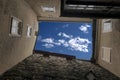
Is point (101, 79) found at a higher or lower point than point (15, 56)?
lower

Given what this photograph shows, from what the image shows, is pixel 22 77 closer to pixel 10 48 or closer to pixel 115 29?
pixel 10 48

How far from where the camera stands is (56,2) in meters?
11.9

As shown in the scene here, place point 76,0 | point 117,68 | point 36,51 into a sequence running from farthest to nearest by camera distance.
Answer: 1. point 36,51
2. point 117,68
3. point 76,0

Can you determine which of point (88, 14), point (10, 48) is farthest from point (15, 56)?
point (88, 14)

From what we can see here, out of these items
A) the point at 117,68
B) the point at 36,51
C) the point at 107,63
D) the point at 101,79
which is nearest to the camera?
the point at 101,79

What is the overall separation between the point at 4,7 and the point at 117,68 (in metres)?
6.91

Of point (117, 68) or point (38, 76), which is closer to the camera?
point (38, 76)

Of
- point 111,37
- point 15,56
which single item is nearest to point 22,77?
point 15,56

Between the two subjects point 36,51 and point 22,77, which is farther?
point 36,51

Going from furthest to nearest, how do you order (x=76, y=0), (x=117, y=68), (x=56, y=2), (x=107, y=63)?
(x=107, y=63), (x=56, y=2), (x=117, y=68), (x=76, y=0)

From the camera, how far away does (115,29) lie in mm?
→ 11047

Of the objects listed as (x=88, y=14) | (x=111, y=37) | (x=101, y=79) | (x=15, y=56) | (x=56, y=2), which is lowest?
(x=101, y=79)

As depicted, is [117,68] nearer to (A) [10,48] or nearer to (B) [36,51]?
(A) [10,48]

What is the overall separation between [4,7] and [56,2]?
430cm
